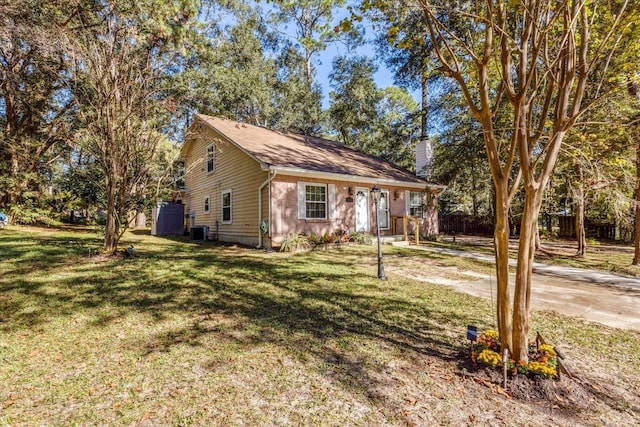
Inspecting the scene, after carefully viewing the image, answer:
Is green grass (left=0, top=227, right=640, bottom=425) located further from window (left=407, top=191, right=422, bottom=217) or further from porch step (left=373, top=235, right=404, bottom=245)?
window (left=407, top=191, right=422, bottom=217)

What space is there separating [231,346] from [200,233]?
12.0 metres

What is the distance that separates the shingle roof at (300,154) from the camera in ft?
37.0

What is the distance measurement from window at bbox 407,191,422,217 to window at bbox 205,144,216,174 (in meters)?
9.21

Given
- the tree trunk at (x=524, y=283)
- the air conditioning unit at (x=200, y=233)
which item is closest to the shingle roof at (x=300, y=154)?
the air conditioning unit at (x=200, y=233)

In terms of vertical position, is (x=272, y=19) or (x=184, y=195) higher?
(x=272, y=19)

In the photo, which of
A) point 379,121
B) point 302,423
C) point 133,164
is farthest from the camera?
point 379,121

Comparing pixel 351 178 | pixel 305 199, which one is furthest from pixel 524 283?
pixel 351 178

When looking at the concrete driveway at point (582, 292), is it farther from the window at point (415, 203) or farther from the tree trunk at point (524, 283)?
the window at point (415, 203)

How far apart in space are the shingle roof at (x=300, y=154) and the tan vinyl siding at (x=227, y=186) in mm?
500

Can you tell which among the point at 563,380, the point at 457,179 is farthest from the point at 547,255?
the point at 563,380

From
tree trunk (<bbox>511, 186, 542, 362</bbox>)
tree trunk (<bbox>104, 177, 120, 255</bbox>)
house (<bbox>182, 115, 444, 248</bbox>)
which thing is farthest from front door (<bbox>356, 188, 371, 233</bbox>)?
tree trunk (<bbox>511, 186, 542, 362</bbox>)

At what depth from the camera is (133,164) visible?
7.95 meters

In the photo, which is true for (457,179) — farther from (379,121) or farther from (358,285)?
(379,121)

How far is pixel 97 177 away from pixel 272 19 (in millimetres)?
Result: 20293
